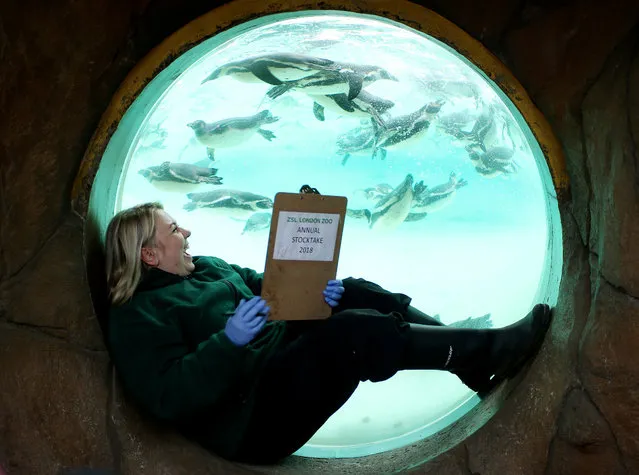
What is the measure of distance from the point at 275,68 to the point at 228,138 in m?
1.52

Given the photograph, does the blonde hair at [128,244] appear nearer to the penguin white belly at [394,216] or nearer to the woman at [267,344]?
the woman at [267,344]

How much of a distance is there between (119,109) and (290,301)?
82 centimetres

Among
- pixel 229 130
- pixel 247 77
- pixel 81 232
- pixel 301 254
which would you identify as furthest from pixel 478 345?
pixel 229 130

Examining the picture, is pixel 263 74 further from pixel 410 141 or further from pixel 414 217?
pixel 414 217

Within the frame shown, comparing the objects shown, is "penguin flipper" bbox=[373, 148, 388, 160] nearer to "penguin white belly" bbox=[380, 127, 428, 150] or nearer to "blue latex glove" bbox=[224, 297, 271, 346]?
"penguin white belly" bbox=[380, 127, 428, 150]

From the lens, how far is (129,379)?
7.41 ft

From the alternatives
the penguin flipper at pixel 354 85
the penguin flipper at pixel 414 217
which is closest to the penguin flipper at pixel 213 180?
the penguin flipper at pixel 354 85

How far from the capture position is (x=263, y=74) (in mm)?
4762

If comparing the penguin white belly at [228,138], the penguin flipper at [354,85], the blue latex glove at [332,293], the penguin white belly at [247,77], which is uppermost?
the penguin flipper at [354,85]

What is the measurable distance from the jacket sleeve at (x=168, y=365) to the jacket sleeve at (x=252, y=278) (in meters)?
0.61

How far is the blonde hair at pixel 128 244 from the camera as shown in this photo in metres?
2.41

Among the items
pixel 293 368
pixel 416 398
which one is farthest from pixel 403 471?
pixel 416 398

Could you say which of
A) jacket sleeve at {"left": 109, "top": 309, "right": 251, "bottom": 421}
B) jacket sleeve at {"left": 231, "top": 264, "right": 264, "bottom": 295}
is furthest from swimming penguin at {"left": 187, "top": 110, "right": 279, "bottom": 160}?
jacket sleeve at {"left": 109, "top": 309, "right": 251, "bottom": 421}

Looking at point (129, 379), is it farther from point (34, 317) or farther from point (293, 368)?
point (293, 368)
